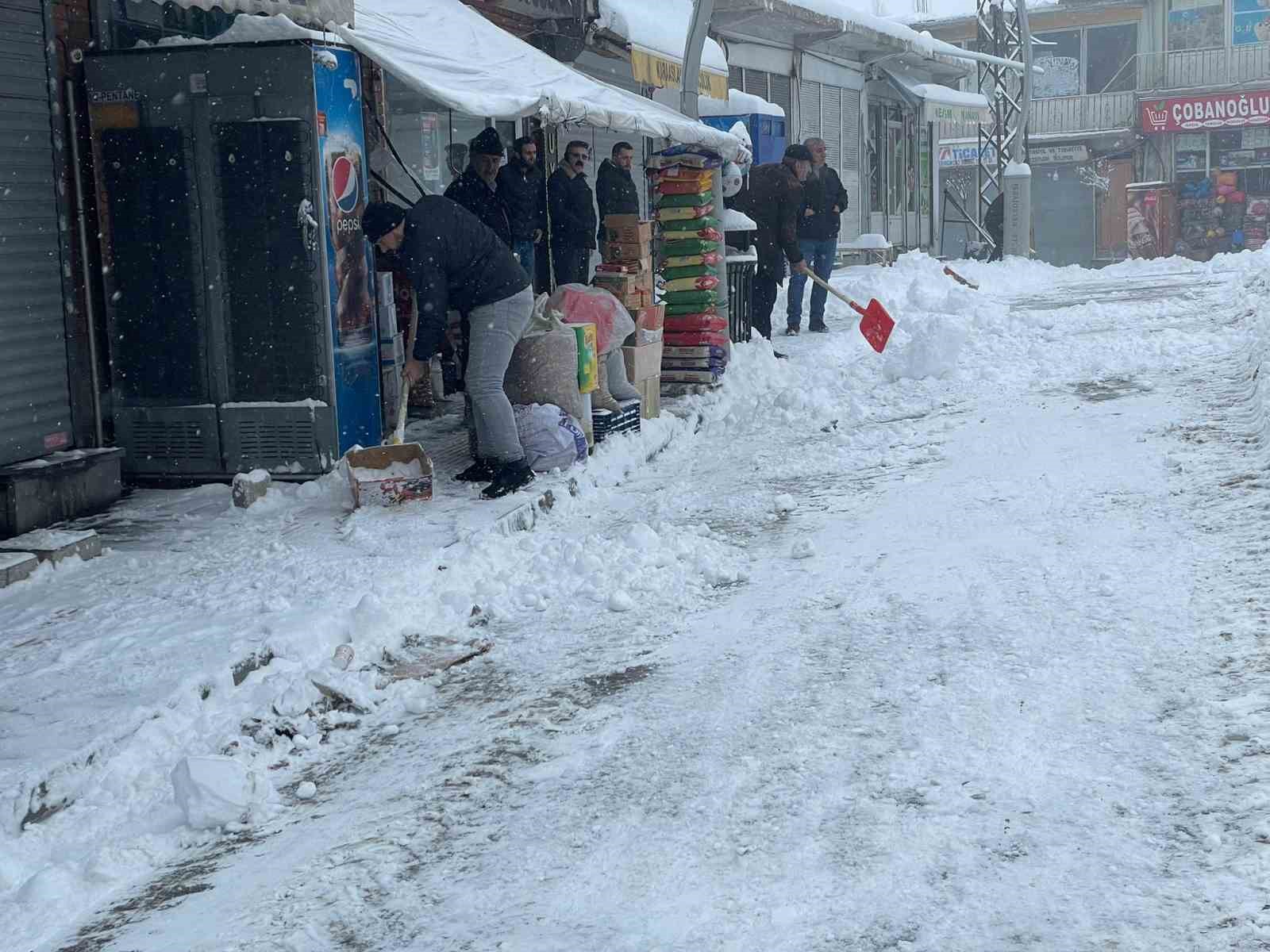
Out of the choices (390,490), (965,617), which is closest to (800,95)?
(390,490)

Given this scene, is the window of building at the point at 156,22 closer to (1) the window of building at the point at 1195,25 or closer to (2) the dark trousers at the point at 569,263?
(2) the dark trousers at the point at 569,263

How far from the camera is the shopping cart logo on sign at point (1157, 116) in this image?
38281mm

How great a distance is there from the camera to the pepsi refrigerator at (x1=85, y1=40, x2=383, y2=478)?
7.99 metres

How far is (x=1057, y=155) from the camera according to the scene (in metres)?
40.7

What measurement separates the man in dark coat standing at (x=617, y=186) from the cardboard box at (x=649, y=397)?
2.12 m

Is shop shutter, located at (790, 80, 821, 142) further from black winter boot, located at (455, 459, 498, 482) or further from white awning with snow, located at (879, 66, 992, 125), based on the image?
black winter boot, located at (455, 459, 498, 482)

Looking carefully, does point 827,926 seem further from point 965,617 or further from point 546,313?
point 546,313

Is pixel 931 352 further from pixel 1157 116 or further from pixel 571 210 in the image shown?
pixel 1157 116

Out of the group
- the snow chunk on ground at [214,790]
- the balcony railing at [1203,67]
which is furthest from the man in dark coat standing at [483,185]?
the balcony railing at [1203,67]

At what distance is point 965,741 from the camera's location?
4.11 meters

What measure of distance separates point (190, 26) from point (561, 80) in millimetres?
2698

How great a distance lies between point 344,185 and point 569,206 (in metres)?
3.94

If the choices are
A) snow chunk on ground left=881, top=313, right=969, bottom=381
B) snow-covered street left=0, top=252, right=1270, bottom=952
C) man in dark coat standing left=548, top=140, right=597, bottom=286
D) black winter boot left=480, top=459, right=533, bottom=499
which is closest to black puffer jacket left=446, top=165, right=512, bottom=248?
man in dark coat standing left=548, top=140, right=597, bottom=286

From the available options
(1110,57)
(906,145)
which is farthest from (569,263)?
(1110,57)
